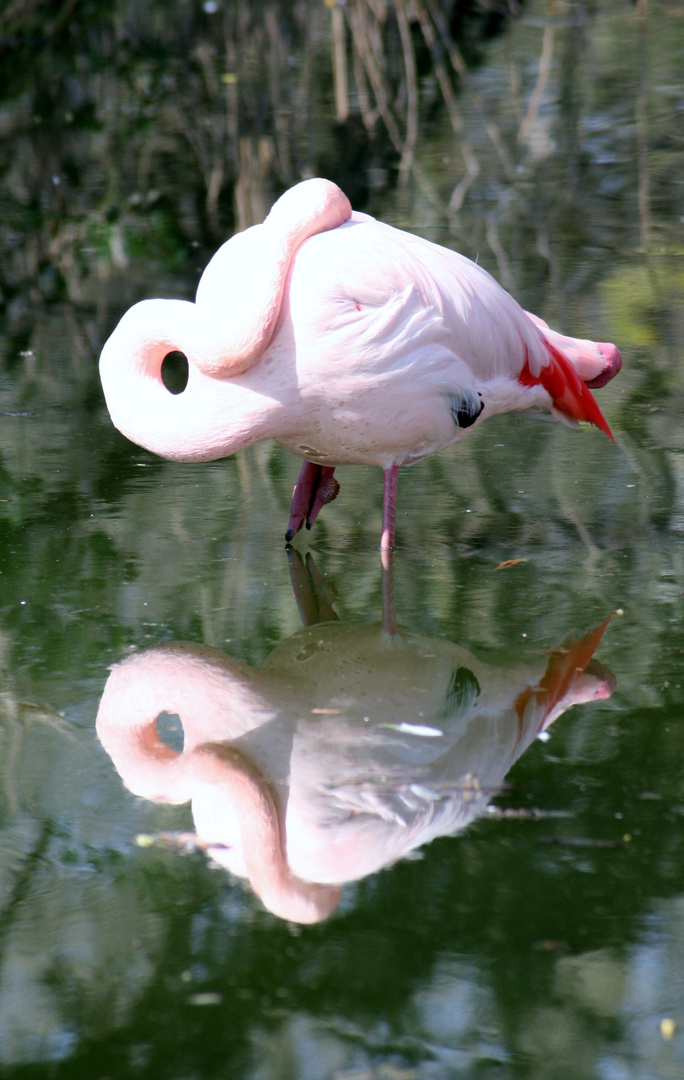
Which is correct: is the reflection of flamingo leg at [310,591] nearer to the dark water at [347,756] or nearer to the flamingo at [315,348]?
the dark water at [347,756]

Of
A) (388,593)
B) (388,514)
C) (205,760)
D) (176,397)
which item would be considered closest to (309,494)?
(388,514)

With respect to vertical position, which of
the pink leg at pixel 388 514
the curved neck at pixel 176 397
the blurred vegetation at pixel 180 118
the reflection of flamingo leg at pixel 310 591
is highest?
the curved neck at pixel 176 397

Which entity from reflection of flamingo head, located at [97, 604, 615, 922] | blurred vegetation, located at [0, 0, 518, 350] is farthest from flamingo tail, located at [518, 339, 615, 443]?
blurred vegetation, located at [0, 0, 518, 350]

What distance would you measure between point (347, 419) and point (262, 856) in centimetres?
154

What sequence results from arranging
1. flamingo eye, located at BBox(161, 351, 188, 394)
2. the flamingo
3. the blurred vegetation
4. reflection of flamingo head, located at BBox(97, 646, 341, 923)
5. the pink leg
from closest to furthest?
reflection of flamingo head, located at BBox(97, 646, 341, 923) < the flamingo < the pink leg < flamingo eye, located at BBox(161, 351, 188, 394) < the blurred vegetation

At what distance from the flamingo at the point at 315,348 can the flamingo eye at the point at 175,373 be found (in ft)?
6.04

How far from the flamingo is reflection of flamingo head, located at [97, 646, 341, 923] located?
70cm

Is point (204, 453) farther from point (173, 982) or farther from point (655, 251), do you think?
point (655, 251)

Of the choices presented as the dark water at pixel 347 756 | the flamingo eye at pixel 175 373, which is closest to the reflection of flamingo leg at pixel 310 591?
the dark water at pixel 347 756

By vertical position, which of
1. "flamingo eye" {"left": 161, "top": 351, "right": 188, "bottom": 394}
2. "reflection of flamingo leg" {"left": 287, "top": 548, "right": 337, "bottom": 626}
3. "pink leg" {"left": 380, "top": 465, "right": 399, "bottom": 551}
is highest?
"pink leg" {"left": 380, "top": 465, "right": 399, "bottom": 551}

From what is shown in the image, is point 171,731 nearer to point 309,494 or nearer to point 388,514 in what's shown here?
point 388,514

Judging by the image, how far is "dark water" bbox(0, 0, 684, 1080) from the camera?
226 centimetres

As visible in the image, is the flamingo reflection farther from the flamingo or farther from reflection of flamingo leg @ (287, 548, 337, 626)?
the flamingo

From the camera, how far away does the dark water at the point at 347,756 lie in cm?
226
